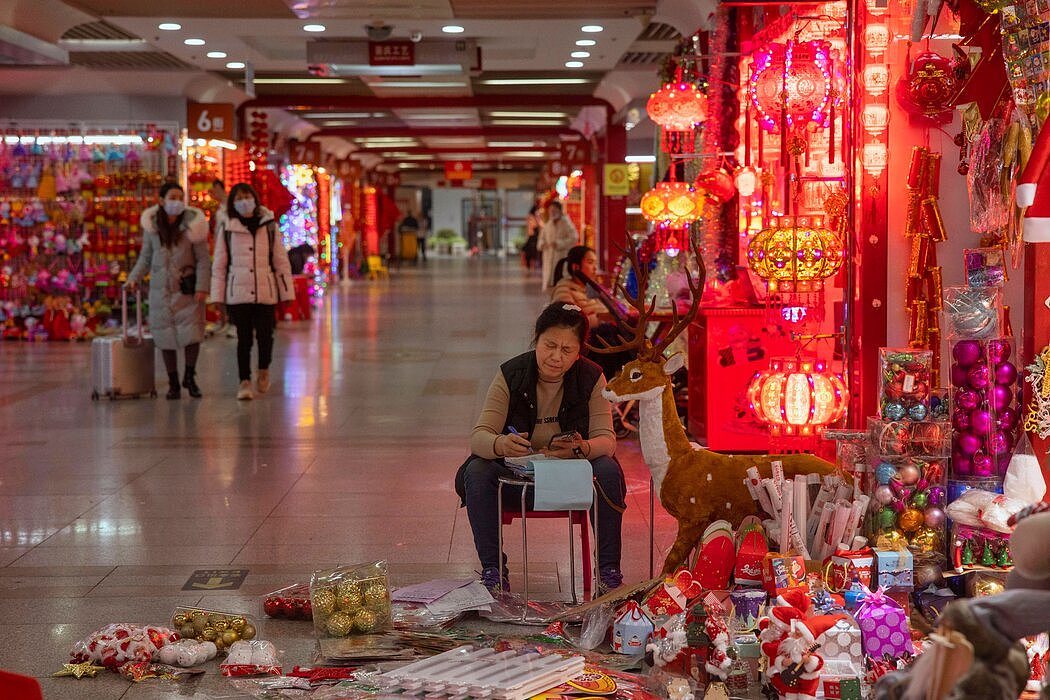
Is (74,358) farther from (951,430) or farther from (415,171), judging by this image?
(415,171)

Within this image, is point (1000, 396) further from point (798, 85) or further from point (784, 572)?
point (798, 85)

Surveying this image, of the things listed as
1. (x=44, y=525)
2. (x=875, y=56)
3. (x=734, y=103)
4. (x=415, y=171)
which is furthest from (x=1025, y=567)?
(x=415, y=171)

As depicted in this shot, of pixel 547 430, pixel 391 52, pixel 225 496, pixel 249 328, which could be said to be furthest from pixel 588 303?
pixel 391 52

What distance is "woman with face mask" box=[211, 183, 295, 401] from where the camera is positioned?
951cm

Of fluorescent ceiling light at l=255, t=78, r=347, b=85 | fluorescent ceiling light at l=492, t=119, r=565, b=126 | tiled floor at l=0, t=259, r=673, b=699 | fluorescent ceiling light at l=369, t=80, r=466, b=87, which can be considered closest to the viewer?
tiled floor at l=0, t=259, r=673, b=699

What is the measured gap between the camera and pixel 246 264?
31.2ft

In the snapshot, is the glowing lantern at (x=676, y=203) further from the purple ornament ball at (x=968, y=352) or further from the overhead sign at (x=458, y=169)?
the overhead sign at (x=458, y=169)

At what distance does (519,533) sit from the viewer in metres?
5.57

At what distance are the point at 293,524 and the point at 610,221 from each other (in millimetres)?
14681

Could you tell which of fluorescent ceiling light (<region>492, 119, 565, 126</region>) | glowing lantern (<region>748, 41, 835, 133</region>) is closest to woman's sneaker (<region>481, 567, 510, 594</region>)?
glowing lantern (<region>748, 41, 835, 133</region>)

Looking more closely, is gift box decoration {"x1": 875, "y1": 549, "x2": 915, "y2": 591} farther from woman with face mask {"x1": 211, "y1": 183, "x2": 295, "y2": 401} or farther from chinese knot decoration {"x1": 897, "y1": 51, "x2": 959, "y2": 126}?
woman with face mask {"x1": 211, "y1": 183, "x2": 295, "y2": 401}

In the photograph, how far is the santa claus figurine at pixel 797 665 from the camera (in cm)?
338

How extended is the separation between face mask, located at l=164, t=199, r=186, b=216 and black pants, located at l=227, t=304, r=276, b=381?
781 mm

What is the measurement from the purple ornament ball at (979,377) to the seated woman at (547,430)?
1.20 metres
